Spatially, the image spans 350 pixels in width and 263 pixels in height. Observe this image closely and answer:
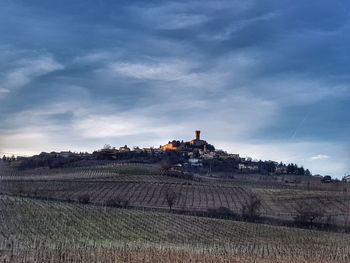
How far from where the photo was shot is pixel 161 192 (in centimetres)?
8950

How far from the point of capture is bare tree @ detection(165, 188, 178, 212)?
7706 cm

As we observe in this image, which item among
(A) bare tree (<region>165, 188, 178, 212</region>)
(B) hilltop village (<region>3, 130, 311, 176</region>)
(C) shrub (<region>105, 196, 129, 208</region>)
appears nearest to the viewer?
(C) shrub (<region>105, 196, 129, 208</region>)

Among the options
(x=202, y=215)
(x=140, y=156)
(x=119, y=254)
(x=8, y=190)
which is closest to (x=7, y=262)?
(x=119, y=254)

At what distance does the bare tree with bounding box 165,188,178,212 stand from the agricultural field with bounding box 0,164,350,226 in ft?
2.02

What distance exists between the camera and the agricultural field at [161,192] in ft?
258

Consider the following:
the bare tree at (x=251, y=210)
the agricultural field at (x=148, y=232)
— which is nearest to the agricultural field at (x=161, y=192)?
the bare tree at (x=251, y=210)

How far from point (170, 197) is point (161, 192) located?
9671 millimetres

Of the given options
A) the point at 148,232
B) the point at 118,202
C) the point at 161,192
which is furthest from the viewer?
the point at 161,192

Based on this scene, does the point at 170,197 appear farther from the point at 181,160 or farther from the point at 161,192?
the point at 181,160

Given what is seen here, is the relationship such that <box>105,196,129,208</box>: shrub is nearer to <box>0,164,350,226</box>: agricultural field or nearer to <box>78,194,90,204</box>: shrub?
<box>0,164,350,226</box>: agricultural field

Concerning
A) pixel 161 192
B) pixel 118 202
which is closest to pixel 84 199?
pixel 118 202

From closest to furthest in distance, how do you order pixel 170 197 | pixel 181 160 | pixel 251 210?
pixel 251 210
pixel 170 197
pixel 181 160

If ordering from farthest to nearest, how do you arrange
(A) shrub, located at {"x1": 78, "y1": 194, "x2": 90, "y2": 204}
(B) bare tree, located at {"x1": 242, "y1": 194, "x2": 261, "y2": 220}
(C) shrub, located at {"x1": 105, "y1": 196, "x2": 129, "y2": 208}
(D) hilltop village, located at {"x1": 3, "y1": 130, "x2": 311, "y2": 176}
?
(D) hilltop village, located at {"x1": 3, "y1": 130, "x2": 311, "y2": 176} → (A) shrub, located at {"x1": 78, "y1": 194, "x2": 90, "y2": 204} → (C) shrub, located at {"x1": 105, "y1": 196, "x2": 129, "y2": 208} → (B) bare tree, located at {"x1": 242, "y1": 194, "x2": 261, "y2": 220}

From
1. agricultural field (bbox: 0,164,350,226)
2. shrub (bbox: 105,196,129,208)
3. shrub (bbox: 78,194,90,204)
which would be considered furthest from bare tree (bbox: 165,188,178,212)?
shrub (bbox: 78,194,90,204)
